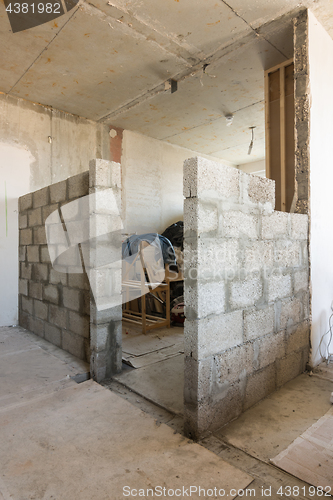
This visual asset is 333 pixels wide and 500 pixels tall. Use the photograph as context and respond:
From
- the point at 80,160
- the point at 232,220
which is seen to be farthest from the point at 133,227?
the point at 232,220

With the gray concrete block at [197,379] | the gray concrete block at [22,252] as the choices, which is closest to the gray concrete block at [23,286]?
the gray concrete block at [22,252]

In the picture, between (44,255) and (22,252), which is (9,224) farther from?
(44,255)

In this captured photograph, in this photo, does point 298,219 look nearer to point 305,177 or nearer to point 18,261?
point 305,177

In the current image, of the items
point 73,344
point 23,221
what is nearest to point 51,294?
point 73,344

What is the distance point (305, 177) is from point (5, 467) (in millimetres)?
2686

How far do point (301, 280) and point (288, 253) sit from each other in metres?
0.32

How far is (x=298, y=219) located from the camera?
2346mm

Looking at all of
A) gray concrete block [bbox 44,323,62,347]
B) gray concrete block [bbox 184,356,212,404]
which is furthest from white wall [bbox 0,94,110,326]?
gray concrete block [bbox 184,356,212,404]

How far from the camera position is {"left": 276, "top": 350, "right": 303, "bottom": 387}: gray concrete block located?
2150mm

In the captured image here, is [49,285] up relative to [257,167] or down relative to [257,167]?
down

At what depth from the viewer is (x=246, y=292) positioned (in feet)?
6.06

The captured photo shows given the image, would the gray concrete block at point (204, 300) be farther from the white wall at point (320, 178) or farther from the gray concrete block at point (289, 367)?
the white wall at point (320, 178)

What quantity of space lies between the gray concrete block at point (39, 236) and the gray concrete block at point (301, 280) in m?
2.44

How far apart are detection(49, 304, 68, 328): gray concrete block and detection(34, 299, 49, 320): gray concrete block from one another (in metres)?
0.12
